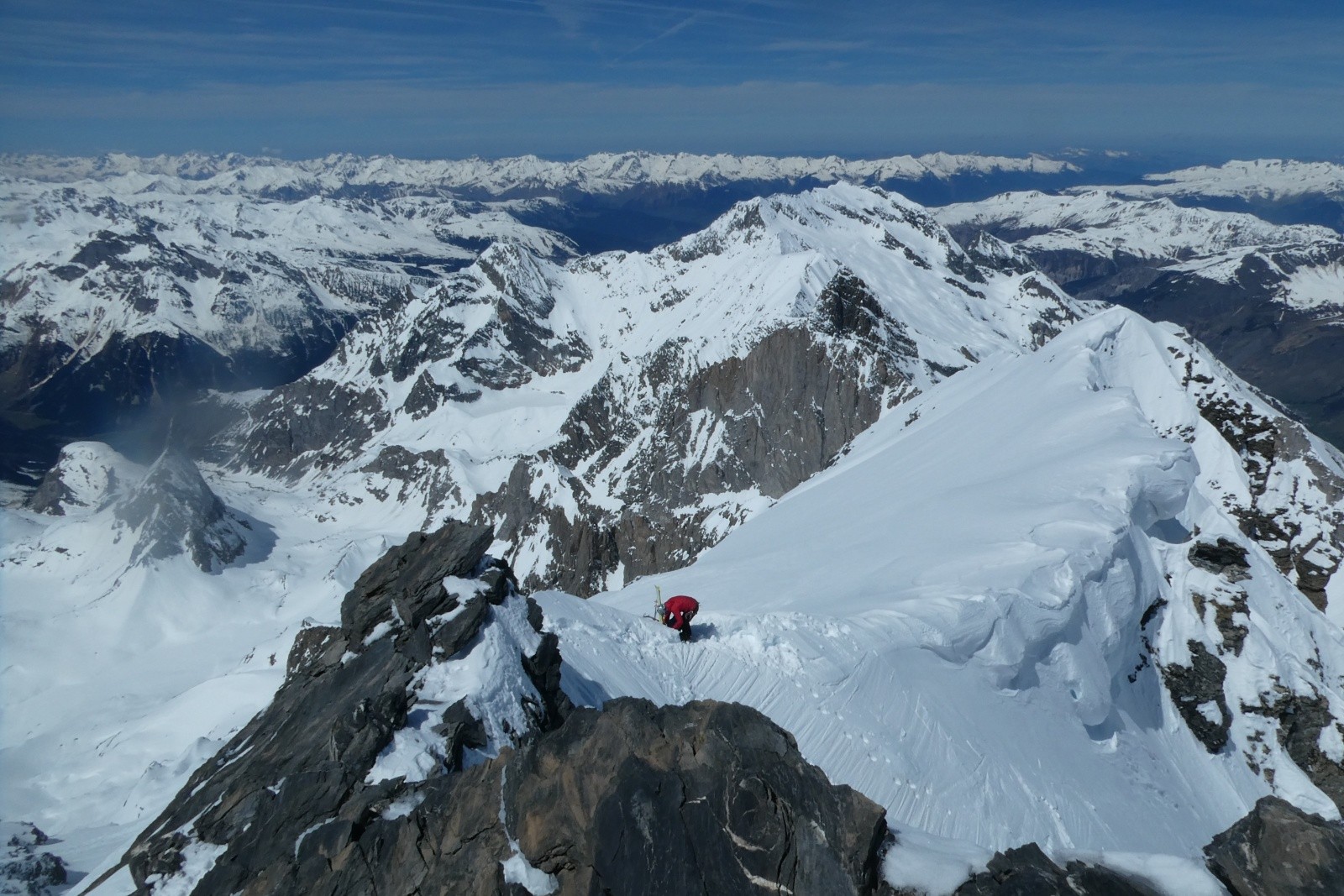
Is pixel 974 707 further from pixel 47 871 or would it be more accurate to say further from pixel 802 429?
pixel 802 429

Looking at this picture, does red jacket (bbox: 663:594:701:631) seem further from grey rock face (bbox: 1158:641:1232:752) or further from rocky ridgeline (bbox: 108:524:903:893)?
grey rock face (bbox: 1158:641:1232:752)

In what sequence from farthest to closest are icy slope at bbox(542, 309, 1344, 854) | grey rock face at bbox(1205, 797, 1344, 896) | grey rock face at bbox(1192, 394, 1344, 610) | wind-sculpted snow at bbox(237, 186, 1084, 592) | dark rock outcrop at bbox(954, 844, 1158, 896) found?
wind-sculpted snow at bbox(237, 186, 1084, 592) < grey rock face at bbox(1192, 394, 1344, 610) < icy slope at bbox(542, 309, 1344, 854) < dark rock outcrop at bbox(954, 844, 1158, 896) < grey rock face at bbox(1205, 797, 1344, 896)

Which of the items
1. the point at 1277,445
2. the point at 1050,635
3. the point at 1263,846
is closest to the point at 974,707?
the point at 1050,635

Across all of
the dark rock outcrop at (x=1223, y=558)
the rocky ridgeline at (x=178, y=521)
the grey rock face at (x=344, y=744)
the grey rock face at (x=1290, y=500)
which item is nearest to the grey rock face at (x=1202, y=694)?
the dark rock outcrop at (x=1223, y=558)

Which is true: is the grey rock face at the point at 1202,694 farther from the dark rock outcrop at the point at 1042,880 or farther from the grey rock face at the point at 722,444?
the grey rock face at the point at 722,444

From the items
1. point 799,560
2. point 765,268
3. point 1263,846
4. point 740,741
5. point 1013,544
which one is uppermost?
point 1263,846

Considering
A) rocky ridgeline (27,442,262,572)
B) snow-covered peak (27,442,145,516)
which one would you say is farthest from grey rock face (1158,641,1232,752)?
snow-covered peak (27,442,145,516)
